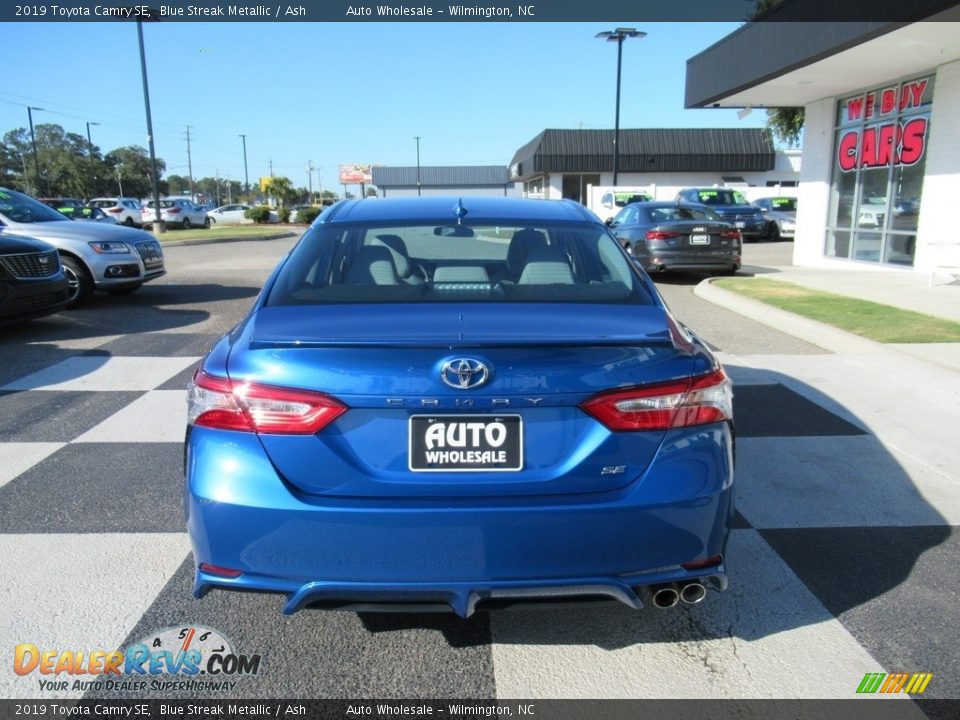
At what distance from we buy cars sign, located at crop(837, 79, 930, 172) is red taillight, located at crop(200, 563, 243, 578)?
1499 cm

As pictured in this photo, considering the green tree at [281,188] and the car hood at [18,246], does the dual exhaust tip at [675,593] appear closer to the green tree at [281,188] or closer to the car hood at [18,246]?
the car hood at [18,246]

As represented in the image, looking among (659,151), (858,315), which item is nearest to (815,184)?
(858,315)

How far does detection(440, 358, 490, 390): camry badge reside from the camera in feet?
7.32

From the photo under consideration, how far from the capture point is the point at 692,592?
242 cm

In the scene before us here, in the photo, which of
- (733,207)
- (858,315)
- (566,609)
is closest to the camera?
(566,609)

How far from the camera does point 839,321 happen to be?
850cm

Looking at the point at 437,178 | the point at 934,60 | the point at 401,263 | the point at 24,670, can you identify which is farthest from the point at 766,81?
the point at 437,178

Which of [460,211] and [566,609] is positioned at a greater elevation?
[460,211]

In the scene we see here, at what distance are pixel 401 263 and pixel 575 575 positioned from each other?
211cm

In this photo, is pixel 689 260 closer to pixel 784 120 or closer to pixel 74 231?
pixel 74 231

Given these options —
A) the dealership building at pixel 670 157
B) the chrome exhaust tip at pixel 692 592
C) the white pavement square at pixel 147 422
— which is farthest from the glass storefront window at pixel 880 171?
the dealership building at pixel 670 157

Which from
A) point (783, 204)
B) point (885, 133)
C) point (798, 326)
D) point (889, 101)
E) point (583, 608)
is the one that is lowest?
point (798, 326)

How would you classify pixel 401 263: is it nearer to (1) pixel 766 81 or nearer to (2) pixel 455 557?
(2) pixel 455 557

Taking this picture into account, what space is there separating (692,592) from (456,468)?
35.1 inches
